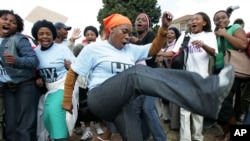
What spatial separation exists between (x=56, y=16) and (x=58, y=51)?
78 centimetres

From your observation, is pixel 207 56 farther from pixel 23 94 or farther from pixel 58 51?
pixel 23 94

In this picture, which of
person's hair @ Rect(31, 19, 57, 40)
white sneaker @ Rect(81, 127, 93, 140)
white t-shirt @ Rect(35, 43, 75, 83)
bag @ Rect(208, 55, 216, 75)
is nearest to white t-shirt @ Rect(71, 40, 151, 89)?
white t-shirt @ Rect(35, 43, 75, 83)

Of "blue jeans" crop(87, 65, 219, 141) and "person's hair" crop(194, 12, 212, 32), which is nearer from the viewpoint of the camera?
"blue jeans" crop(87, 65, 219, 141)

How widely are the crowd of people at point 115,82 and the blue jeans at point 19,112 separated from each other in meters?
0.01

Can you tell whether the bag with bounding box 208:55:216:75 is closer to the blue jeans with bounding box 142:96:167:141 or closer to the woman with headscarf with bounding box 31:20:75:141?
the blue jeans with bounding box 142:96:167:141

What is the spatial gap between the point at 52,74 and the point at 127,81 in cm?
157

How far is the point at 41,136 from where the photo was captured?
389 centimetres

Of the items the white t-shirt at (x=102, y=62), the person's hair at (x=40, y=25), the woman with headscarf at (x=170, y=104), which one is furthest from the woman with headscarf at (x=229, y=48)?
the person's hair at (x=40, y=25)

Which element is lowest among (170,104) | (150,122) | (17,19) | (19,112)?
(170,104)

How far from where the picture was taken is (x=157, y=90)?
2.27 meters

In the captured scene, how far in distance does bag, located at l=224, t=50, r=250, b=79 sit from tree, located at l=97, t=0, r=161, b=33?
84.2 feet

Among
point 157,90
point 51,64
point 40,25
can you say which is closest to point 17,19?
point 40,25

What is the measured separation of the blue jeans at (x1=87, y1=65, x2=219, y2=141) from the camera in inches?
84.4

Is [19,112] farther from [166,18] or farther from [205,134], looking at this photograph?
[205,134]
